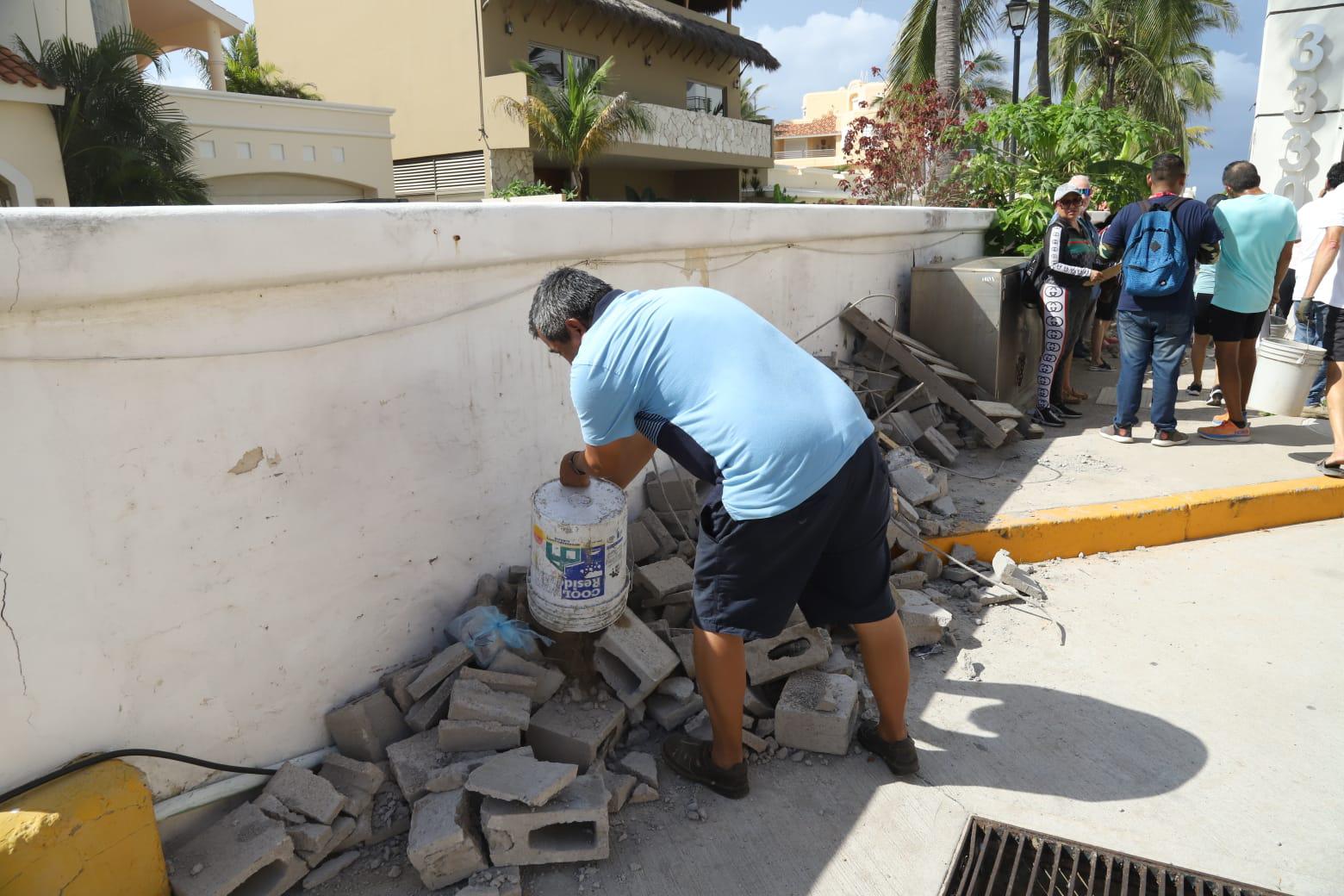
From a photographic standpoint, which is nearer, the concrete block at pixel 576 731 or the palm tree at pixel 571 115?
the concrete block at pixel 576 731

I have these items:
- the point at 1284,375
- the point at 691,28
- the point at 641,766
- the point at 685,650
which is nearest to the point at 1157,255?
the point at 1284,375

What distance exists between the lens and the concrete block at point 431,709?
296 centimetres

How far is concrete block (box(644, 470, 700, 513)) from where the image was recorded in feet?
14.0

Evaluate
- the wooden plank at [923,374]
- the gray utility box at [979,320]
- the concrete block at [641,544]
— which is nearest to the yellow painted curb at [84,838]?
the concrete block at [641,544]

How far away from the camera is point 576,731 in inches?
114

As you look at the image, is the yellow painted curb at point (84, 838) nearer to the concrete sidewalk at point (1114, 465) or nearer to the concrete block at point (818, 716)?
the concrete block at point (818, 716)

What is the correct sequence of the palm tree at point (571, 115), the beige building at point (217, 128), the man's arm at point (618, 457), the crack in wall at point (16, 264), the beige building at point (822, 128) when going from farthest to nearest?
the beige building at point (822, 128), the palm tree at point (571, 115), the beige building at point (217, 128), the man's arm at point (618, 457), the crack in wall at point (16, 264)

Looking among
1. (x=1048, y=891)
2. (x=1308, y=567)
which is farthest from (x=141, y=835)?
(x=1308, y=567)

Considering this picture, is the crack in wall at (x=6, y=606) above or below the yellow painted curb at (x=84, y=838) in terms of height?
above

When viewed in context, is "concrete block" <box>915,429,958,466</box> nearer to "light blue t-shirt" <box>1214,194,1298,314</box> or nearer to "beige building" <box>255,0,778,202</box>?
"light blue t-shirt" <box>1214,194,1298,314</box>

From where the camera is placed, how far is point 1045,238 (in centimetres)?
657

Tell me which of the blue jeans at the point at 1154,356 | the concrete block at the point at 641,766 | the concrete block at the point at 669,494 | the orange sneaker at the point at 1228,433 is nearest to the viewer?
the concrete block at the point at 641,766

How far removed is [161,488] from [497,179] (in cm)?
2027

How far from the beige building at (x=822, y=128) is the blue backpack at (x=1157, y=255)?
168 feet
